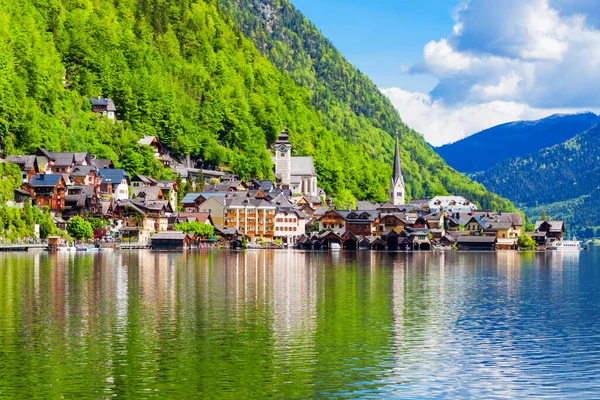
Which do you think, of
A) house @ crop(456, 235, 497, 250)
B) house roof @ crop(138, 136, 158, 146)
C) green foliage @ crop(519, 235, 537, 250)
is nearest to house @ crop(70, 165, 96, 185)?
house roof @ crop(138, 136, 158, 146)

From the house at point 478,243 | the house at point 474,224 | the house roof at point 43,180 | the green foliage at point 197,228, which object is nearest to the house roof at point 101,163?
the green foliage at point 197,228

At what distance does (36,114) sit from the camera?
164 metres

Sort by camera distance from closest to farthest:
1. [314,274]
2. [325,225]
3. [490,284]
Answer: [490,284] < [314,274] < [325,225]

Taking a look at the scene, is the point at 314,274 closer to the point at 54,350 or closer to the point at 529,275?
the point at 529,275

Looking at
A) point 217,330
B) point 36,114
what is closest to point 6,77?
point 36,114

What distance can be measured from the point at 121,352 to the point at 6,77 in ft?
427

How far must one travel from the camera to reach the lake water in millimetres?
34438

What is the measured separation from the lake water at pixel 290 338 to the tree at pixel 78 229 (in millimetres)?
63833

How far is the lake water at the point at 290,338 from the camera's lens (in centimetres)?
3444

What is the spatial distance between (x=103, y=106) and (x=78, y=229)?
188ft

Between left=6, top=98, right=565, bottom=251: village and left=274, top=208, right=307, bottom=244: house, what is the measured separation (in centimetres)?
17

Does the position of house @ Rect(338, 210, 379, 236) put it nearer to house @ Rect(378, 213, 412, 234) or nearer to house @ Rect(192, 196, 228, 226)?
house @ Rect(378, 213, 412, 234)

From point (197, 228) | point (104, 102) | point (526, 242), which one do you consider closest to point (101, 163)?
point (197, 228)

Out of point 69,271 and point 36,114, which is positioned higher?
point 36,114
